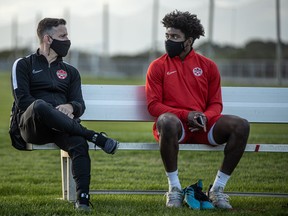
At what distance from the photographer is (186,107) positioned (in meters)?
6.78

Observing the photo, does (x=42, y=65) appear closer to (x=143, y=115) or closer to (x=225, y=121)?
(x=143, y=115)

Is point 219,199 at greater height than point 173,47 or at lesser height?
lesser

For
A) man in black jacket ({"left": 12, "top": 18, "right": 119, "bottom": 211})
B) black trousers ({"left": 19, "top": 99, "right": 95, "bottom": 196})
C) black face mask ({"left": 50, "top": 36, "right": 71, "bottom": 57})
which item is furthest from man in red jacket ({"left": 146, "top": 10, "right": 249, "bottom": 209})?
black face mask ({"left": 50, "top": 36, "right": 71, "bottom": 57})

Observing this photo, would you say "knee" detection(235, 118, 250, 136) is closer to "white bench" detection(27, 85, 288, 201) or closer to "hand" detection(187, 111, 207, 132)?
"hand" detection(187, 111, 207, 132)

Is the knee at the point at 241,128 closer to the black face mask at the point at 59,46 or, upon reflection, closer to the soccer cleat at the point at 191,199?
the soccer cleat at the point at 191,199

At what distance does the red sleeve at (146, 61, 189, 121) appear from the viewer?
6.63 metres

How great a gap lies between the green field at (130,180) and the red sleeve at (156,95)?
85 cm

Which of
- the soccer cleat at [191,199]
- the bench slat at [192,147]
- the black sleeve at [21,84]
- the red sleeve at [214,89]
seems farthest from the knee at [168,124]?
the black sleeve at [21,84]

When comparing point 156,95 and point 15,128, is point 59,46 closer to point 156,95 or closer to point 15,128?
point 15,128

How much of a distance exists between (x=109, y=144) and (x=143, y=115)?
1.35 meters

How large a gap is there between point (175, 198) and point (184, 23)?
1741 mm

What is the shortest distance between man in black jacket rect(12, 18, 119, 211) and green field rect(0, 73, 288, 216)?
1.57ft

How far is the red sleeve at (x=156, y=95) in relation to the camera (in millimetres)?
6628

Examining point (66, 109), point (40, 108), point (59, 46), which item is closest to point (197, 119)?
point (66, 109)
